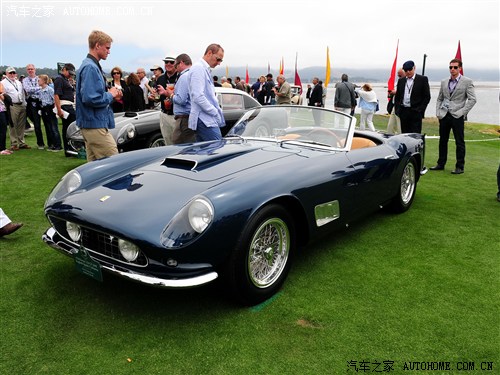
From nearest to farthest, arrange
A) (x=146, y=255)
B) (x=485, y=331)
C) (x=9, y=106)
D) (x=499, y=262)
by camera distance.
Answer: (x=146, y=255) < (x=485, y=331) < (x=499, y=262) < (x=9, y=106)

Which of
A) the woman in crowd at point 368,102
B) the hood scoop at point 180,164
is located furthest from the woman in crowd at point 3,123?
the woman in crowd at point 368,102

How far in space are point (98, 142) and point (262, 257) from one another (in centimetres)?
260

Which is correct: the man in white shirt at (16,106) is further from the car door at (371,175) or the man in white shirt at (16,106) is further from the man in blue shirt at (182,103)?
the car door at (371,175)

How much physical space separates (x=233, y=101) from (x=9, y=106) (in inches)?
196

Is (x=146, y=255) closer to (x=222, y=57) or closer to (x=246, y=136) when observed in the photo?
(x=246, y=136)

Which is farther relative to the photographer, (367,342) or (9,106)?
(9,106)

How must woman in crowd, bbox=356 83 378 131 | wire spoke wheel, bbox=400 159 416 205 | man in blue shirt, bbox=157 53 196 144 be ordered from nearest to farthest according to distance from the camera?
wire spoke wheel, bbox=400 159 416 205, man in blue shirt, bbox=157 53 196 144, woman in crowd, bbox=356 83 378 131

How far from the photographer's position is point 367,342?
2338mm

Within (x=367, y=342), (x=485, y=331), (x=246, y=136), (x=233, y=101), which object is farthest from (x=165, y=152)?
(x=233, y=101)

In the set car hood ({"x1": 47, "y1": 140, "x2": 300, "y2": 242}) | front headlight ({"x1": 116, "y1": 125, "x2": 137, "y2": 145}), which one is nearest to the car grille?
car hood ({"x1": 47, "y1": 140, "x2": 300, "y2": 242})

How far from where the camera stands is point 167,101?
5.52 m

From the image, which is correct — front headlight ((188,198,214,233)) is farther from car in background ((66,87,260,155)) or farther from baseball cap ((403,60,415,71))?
baseball cap ((403,60,415,71))

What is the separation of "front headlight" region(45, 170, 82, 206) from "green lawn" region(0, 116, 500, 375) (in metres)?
0.61

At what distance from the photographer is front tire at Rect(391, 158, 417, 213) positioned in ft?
14.8
